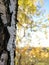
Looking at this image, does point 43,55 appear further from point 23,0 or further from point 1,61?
point 1,61

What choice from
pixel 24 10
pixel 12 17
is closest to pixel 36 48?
pixel 24 10

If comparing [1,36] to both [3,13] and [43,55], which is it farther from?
[43,55]

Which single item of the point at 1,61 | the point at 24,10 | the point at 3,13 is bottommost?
the point at 24,10

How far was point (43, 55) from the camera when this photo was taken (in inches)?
609

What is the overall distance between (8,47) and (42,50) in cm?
1473

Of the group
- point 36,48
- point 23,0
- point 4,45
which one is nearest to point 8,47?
point 4,45

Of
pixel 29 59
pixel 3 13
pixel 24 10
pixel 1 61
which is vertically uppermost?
pixel 3 13

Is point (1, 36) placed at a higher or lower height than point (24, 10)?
higher

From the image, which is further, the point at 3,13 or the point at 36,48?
the point at 36,48

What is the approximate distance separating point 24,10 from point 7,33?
12.5 meters

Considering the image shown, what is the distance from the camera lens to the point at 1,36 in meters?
0.62

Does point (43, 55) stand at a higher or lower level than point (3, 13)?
lower

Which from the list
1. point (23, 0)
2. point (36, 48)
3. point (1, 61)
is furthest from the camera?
point (36, 48)

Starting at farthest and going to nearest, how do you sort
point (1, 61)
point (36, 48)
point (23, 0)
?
point (36, 48) < point (23, 0) < point (1, 61)
